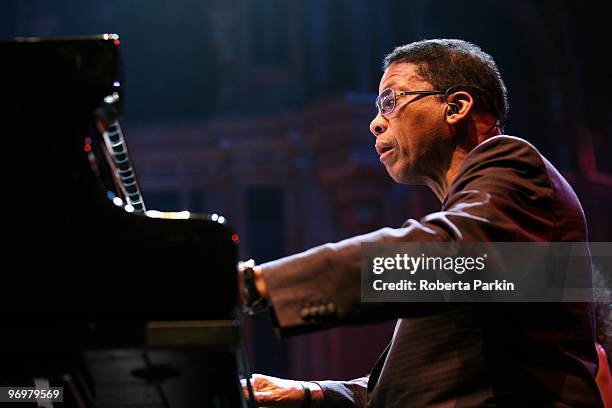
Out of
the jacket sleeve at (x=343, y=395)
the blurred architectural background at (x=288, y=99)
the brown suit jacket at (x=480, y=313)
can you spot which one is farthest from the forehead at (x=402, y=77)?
the blurred architectural background at (x=288, y=99)

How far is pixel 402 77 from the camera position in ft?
7.64

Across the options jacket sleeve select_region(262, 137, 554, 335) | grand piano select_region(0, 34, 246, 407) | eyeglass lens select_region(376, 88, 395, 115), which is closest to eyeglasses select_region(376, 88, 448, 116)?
eyeglass lens select_region(376, 88, 395, 115)

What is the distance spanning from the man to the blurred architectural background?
16.0 feet

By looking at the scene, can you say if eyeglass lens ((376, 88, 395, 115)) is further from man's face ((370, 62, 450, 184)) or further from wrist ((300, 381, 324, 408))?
wrist ((300, 381, 324, 408))

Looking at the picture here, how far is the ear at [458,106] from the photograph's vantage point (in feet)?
7.36

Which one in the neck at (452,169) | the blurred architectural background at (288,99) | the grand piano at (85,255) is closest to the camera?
the grand piano at (85,255)

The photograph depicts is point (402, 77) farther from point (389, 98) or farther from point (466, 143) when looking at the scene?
point (466, 143)

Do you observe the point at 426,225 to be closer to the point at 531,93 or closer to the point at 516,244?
the point at 516,244

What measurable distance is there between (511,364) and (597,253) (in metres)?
1.27

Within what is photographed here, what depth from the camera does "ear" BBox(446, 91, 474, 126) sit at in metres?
2.24

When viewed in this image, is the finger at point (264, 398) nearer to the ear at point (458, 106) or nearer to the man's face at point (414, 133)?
the man's face at point (414, 133)

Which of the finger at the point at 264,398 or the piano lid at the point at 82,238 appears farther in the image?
the finger at the point at 264,398

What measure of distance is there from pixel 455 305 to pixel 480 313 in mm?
217

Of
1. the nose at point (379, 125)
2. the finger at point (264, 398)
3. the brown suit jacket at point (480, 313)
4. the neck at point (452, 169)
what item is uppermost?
the nose at point (379, 125)
